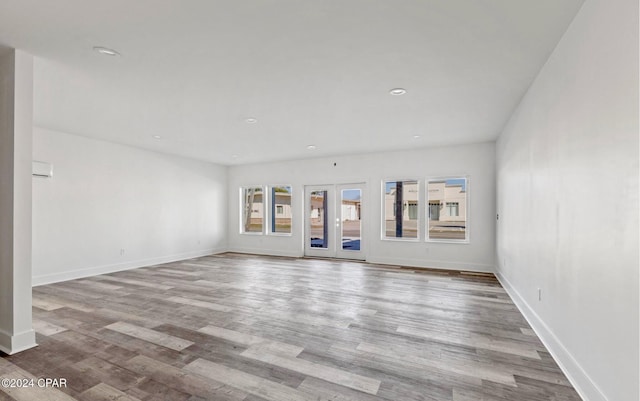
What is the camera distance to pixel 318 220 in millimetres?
8406

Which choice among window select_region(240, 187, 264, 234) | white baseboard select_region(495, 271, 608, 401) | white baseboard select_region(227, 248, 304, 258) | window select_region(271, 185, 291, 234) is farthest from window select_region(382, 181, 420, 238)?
window select_region(240, 187, 264, 234)

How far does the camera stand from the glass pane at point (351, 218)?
7797 millimetres

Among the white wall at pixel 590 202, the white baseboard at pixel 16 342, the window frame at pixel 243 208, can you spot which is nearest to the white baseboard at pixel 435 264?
the white wall at pixel 590 202

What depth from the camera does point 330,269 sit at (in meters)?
6.58

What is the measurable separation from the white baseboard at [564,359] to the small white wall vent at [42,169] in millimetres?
7305

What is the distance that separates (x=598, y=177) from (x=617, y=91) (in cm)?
50

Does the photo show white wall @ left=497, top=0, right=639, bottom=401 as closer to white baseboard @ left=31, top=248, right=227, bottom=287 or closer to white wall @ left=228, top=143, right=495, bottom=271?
white wall @ left=228, top=143, right=495, bottom=271

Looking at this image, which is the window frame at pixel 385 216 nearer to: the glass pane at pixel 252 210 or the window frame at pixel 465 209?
the window frame at pixel 465 209

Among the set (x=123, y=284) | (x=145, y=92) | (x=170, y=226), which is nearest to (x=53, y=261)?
(x=123, y=284)

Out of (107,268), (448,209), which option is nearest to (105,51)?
(107,268)

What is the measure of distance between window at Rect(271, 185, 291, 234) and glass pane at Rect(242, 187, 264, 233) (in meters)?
0.38

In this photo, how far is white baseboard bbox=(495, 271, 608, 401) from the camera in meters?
1.98

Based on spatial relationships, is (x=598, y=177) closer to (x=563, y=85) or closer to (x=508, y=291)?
(x=563, y=85)

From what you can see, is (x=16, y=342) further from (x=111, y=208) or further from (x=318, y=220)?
(x=318, y=220)
